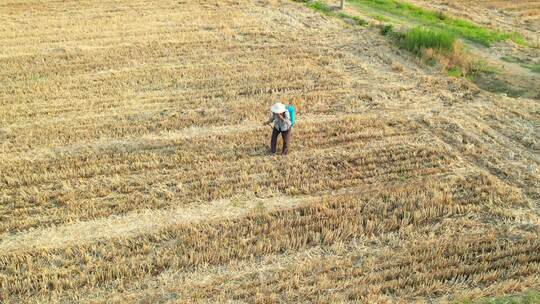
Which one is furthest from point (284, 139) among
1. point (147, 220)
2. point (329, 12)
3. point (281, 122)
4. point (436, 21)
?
point (436, 21)

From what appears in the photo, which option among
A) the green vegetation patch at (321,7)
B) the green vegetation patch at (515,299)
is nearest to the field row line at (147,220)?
the green vegetation patch at (515,299)

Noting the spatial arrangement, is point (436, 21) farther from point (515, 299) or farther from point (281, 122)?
point (515, 299)

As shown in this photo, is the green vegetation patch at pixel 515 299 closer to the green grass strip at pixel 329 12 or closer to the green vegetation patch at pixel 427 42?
the green vegetation patch at pixel 427 42

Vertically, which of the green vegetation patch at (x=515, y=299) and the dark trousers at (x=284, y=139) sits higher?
the dark trousers at (x=284, y=139)

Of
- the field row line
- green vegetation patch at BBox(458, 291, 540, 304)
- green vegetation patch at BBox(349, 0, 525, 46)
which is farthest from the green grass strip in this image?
green vegetation patch at BBox(458, 291, 540, 304)

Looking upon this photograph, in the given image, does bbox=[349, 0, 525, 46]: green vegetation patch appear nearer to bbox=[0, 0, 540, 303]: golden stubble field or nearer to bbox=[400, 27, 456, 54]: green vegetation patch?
bbox=[400, 27, 456, 54]: green vegetation patch

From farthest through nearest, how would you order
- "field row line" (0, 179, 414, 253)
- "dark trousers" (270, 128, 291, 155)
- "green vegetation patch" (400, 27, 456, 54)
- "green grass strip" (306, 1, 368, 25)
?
"green grass strip" (306, 1, 368, 25), "green vegetation patch" (400, 27, 456, 54), "dark trousers" (270, 128, 291, 155), "field row line" (0, 179, 414, 253)
